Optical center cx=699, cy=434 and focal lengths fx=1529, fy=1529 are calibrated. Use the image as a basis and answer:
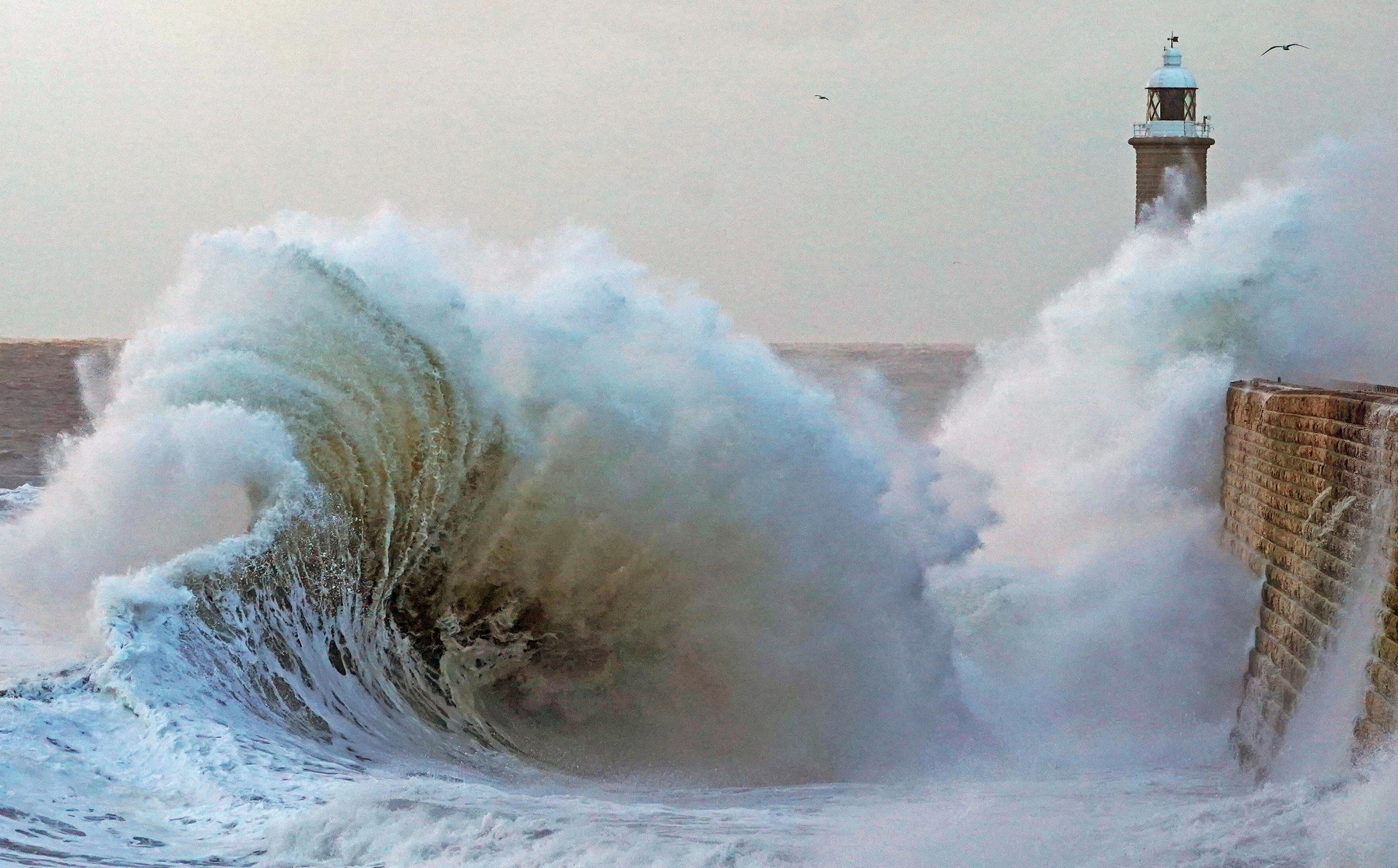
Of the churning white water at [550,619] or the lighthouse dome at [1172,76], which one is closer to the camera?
the churning white water at [550,619]

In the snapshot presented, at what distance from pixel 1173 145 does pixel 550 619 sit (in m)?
19.4

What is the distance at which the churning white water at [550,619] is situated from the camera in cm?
690

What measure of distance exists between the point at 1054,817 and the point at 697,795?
206cm

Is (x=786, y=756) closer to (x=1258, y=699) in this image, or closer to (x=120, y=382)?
(x=1258, y=699)

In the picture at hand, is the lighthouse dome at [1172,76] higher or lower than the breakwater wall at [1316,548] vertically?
higher

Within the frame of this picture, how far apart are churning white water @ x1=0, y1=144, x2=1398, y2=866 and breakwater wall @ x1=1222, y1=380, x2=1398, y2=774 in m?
0.43

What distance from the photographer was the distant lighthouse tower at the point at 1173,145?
2583 cm

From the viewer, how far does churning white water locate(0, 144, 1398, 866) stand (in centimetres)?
690

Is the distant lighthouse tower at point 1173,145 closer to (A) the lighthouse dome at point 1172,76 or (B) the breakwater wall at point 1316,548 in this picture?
(A) the lighthouse dome at point 1172,76

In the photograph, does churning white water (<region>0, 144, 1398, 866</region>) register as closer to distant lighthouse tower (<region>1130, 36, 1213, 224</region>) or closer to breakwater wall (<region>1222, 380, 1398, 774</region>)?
breakwater wall (<region>1222, 380, 1398, 774</region>)

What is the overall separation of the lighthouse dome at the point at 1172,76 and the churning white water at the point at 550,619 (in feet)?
49.1

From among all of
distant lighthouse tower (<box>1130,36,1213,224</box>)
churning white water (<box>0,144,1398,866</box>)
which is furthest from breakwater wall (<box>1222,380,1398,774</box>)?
distant lighthouse tower (<box>1130,36,1213,224</box>)

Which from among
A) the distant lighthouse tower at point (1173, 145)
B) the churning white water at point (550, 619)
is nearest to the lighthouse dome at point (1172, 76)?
the distant lighthouse tower at point (1173, 145)

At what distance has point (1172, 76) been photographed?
88.2 ft
